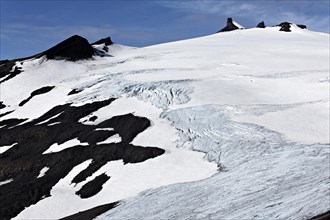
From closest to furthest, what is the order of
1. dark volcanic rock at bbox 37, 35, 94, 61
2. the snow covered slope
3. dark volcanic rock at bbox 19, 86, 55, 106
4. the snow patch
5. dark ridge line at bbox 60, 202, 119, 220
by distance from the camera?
the snow covered slope < dark ridge line at bbox 60, 202, 119, 220 < the snow patch < dark volcanic rock at bbox 19, 86, 55, 106 < dark volcanic rock at bbox 37, 35, 94, 61

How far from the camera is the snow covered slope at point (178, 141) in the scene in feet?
65.5

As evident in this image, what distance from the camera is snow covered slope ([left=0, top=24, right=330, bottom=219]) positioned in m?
20.0

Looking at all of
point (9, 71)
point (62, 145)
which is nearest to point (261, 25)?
point (9, 71)

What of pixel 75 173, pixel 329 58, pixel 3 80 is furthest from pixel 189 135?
pixel 3 80

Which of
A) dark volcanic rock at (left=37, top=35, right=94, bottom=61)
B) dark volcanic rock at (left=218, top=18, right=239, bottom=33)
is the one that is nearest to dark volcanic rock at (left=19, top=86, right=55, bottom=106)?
dark volcanic rock at (left=37, top=35, right=94, bottom=61)

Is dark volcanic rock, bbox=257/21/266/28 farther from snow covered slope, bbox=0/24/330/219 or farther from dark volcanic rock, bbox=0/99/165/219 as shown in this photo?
dark volcanic rock, bbox=0/99/165/219

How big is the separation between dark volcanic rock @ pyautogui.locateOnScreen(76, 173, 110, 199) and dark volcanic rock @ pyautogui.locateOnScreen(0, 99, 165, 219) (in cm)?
31

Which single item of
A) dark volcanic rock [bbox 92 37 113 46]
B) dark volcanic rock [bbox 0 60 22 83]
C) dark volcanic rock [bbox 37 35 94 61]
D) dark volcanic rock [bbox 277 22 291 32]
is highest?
dark volcanic rock [bbox 277 22 291 32]

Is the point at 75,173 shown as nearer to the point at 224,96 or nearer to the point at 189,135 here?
the point at 189,135

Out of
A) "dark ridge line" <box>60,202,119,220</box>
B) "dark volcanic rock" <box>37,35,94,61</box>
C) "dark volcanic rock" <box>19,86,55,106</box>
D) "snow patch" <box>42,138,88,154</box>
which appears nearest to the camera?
"dark ridge line" <box>60,202,119,220</box>

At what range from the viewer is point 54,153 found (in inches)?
1324

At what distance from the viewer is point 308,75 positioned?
4641 cm

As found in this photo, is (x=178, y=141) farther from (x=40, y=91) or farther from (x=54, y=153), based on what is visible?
(x=40, y=91)

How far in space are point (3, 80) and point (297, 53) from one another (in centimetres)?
4869
